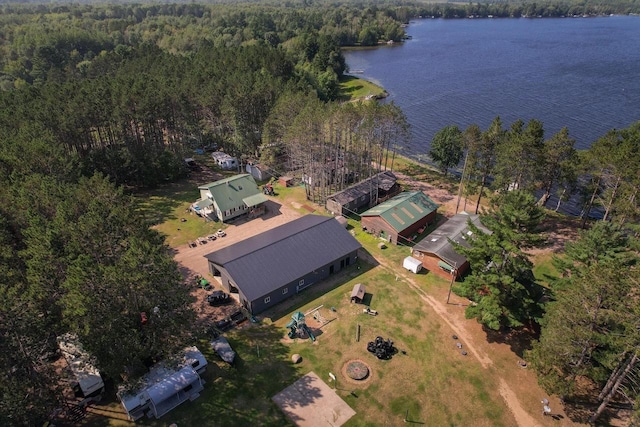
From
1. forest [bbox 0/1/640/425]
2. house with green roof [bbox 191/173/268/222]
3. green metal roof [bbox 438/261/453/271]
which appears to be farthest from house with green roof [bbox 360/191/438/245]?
house with green roof [bbox 191/173/268/222]

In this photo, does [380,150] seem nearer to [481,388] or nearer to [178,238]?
[178,238]

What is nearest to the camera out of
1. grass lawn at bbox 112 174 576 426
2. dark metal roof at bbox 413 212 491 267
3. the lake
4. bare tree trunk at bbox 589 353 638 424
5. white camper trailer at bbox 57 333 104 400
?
bare tree trunk at bbox 589 353 638 424

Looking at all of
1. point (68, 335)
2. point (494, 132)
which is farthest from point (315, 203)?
point (68, 335)

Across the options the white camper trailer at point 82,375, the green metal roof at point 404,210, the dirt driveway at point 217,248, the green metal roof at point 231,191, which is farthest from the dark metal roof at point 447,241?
the white camper trailer at point 82,375

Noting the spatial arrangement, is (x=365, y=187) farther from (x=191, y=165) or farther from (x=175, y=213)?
(x=191, y=165)

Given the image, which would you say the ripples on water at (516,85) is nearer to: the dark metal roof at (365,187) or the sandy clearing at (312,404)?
the dark metal roof at (365,187)

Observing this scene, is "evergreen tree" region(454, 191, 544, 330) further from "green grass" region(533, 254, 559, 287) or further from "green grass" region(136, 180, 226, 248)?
"green grass" region(136, 180, 226, 248)
